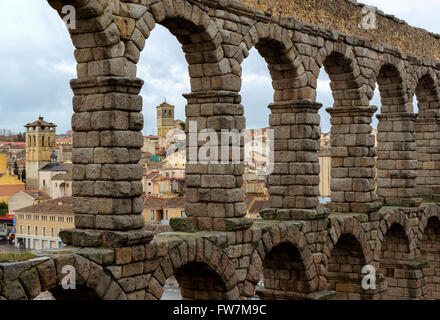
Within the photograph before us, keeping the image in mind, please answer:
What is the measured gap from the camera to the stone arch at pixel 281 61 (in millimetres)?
15953

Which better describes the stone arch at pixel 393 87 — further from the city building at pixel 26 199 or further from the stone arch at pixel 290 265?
the city building at pixel 26 199

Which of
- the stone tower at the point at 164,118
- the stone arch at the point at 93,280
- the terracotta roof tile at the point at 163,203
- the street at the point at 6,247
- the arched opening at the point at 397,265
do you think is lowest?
the street at the point at 6,247

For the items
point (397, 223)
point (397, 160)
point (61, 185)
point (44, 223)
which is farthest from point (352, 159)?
point (44, 223)

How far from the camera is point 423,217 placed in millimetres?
22531

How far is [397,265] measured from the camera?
22016 mm

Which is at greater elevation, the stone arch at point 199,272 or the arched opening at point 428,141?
the arched opening at point 428,141

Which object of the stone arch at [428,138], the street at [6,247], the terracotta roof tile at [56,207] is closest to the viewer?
the stone arch at [428,138]

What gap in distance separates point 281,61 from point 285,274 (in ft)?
14.7

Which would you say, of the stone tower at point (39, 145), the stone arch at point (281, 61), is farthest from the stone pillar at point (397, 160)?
the stone tower at point (39, 145)

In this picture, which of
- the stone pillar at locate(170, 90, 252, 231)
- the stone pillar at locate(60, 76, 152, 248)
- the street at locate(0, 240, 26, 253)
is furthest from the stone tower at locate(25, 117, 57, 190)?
the stone pillar at locate(60, 76, 152, 248)

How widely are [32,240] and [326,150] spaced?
55.4 ft

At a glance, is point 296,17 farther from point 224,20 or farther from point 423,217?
point 423,217

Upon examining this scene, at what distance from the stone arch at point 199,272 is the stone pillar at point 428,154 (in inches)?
443
